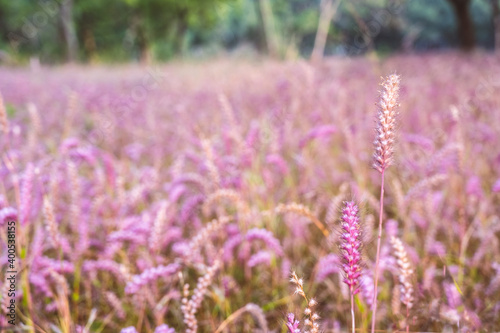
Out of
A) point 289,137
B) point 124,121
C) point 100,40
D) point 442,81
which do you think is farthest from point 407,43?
point 100,40

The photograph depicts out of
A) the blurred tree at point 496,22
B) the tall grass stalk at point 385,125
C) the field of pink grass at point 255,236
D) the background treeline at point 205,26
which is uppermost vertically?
the background treeline at point 205,26

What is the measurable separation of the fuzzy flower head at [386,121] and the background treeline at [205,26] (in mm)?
11446

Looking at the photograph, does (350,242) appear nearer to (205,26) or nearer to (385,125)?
(385,125)

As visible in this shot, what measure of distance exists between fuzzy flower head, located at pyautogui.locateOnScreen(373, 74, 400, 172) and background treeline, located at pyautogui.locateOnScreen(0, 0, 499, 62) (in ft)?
37.6

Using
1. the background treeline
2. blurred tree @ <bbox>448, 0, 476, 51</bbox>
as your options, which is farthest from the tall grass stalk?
blurred tree @ <bbox>448, 0, 476, 51</bbox>

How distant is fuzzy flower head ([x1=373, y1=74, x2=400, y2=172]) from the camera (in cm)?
75

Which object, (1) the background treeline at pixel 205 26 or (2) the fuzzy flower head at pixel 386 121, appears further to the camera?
(1) the background treeline at pixel 205 26

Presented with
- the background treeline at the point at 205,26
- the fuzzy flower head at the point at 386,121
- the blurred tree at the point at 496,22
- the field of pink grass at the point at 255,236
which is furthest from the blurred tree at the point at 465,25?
the fuzzy flower head at the point at 386,121

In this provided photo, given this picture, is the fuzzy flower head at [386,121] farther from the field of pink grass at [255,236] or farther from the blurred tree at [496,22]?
the blurred tree at [496,22]

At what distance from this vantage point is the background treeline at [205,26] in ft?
55.1

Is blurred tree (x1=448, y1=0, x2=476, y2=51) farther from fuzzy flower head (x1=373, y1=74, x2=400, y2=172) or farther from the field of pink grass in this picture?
fuzzy flower head (x1=373, y1=74, x2=400, y2=172)

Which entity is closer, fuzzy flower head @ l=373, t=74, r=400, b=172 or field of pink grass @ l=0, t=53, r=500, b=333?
fuzzy flower head @ l=373, t=74, r=400, b=172

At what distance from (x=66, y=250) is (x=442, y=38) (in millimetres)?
23249

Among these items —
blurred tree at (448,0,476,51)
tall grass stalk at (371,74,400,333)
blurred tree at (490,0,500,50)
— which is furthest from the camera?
blurred tree at (448,0,476,51)
